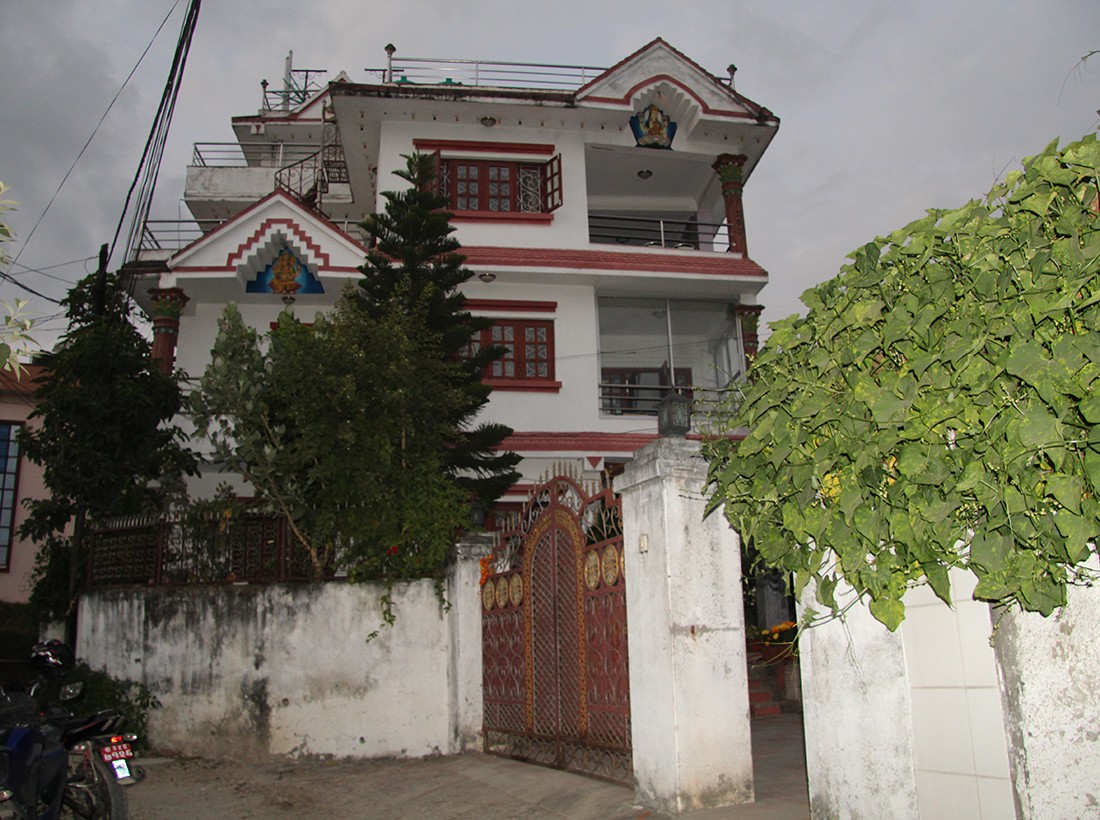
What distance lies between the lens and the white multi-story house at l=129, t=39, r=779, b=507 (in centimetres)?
1614

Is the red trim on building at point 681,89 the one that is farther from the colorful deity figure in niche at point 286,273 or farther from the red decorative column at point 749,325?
the colorful deity figure in niche at point 286,273

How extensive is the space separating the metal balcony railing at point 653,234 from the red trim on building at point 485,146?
191 cm

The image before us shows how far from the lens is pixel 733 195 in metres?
18.1

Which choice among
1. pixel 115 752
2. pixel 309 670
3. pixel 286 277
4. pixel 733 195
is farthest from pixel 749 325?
pixel 115 752

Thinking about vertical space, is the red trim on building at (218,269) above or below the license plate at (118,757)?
above

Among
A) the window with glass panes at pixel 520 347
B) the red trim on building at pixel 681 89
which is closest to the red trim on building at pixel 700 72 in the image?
the red trim on building at pixel 681 89

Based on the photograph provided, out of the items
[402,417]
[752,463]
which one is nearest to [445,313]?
[402,417]

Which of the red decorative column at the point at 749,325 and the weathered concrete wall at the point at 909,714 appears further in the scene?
the red decorative column at the point at 749,325

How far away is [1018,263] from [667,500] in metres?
3.24

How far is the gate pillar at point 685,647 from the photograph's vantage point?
226 inches

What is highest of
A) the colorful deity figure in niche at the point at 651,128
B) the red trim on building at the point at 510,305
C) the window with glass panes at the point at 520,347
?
the colorful deity figure in niche at the point at 651,128

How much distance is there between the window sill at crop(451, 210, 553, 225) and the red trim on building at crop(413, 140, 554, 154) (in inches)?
48.6

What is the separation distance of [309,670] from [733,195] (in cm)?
1253

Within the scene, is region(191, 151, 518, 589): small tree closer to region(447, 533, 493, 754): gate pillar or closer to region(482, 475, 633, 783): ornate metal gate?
region(447, 533, 493, 754): gate pillar
